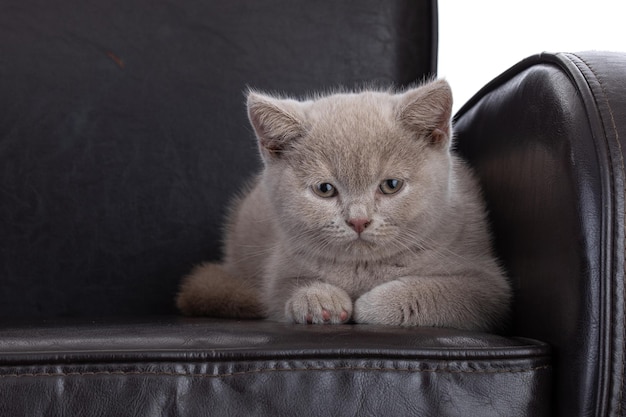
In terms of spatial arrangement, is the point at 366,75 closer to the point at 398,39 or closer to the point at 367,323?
the point at 398,39

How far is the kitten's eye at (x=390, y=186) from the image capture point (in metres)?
1.41

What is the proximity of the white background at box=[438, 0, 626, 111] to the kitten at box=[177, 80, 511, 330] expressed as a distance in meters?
0.76

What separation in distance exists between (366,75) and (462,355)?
117 centimetres

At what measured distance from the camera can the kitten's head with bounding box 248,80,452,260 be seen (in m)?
1.39

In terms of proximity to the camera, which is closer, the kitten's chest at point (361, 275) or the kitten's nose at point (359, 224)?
the kitten's nose at point (359, 224)

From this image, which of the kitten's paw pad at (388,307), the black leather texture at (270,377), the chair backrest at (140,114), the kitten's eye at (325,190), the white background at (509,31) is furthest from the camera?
the white background at (509,31)

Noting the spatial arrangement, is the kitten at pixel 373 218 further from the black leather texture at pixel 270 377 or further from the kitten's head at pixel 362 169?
the black leather texture at pixel 270 377

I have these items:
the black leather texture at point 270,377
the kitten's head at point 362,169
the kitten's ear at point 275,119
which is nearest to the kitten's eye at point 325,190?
the kitten's head at point 362,169

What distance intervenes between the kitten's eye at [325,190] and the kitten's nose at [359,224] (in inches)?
3.4

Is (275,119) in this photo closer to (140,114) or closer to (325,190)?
(325,190)

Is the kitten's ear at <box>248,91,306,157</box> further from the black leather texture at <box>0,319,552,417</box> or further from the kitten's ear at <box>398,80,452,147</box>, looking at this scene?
the black leather texture at <box>0,319,552,417</box>

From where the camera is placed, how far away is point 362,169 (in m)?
1.39

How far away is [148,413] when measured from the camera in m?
0.91

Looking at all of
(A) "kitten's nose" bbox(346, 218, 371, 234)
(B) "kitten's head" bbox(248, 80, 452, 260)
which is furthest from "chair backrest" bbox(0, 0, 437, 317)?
(A) "kitten's nose" bbox(346, 218, 371, 234)
